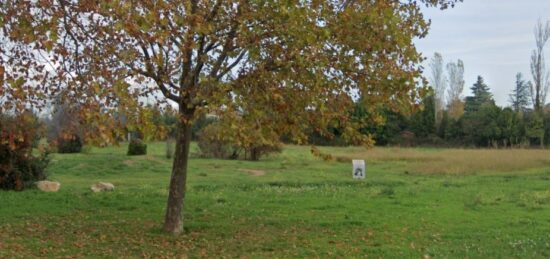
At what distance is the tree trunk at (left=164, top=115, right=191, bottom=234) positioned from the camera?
9354 mm

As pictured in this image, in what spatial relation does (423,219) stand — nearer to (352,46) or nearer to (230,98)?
(352,46)

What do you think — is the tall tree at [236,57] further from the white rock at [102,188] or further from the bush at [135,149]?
the bush at [135,149]

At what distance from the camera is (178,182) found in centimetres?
953

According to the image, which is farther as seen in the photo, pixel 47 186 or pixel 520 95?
pixel 520 95

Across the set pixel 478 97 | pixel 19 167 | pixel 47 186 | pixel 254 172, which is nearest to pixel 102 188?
pixel 47 186

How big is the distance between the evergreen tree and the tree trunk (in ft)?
216

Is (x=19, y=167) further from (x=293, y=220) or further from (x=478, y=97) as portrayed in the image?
(x=478, y=97)

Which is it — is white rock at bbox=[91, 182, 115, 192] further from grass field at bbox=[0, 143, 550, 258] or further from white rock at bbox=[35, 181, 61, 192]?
white rock at bbox=[35, 181, 61, 192]

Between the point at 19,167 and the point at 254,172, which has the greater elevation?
the point at 19,167

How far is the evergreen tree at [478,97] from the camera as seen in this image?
73.6 m

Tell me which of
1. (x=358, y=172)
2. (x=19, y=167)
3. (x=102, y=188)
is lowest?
(x=102, y=188)

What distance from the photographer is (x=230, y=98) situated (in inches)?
281

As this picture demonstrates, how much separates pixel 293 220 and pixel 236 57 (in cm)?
398

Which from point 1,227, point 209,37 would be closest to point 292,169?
point 1,227
